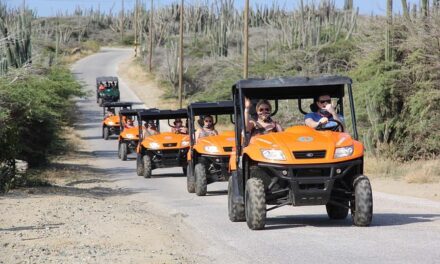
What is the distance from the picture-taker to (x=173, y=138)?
2491 cm

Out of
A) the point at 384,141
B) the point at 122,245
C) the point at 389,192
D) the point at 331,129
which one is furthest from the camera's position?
the point at 384,141

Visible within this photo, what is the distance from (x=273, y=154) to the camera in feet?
37.8

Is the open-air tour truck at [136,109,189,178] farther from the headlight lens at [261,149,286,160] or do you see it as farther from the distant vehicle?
the distant vehicle

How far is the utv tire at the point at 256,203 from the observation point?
1155 centimetres

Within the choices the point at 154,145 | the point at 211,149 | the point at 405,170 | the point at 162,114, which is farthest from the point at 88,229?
the point at 405,170

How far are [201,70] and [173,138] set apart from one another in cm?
4454

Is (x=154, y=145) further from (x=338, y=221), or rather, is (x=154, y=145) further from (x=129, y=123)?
(x=338, y=221)

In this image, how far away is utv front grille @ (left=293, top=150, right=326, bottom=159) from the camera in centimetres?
1139

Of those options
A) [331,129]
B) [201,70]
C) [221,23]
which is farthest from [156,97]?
[331,129]

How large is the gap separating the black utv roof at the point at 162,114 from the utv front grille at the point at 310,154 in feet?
43.9

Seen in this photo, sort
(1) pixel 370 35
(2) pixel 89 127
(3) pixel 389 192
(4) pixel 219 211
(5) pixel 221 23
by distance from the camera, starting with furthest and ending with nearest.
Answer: (5) pixel 221 23
(2) pixel 89 127
(1) pixel 370 35
(3) pixel 389 192
(4) pixel 219 211

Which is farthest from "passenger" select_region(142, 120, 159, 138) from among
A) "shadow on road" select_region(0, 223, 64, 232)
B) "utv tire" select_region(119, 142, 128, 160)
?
"shadow on road" select_region(0, 223, 64, 232)

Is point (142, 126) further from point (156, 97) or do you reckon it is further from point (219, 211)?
point (156, 97)

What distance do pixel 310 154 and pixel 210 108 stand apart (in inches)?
374
